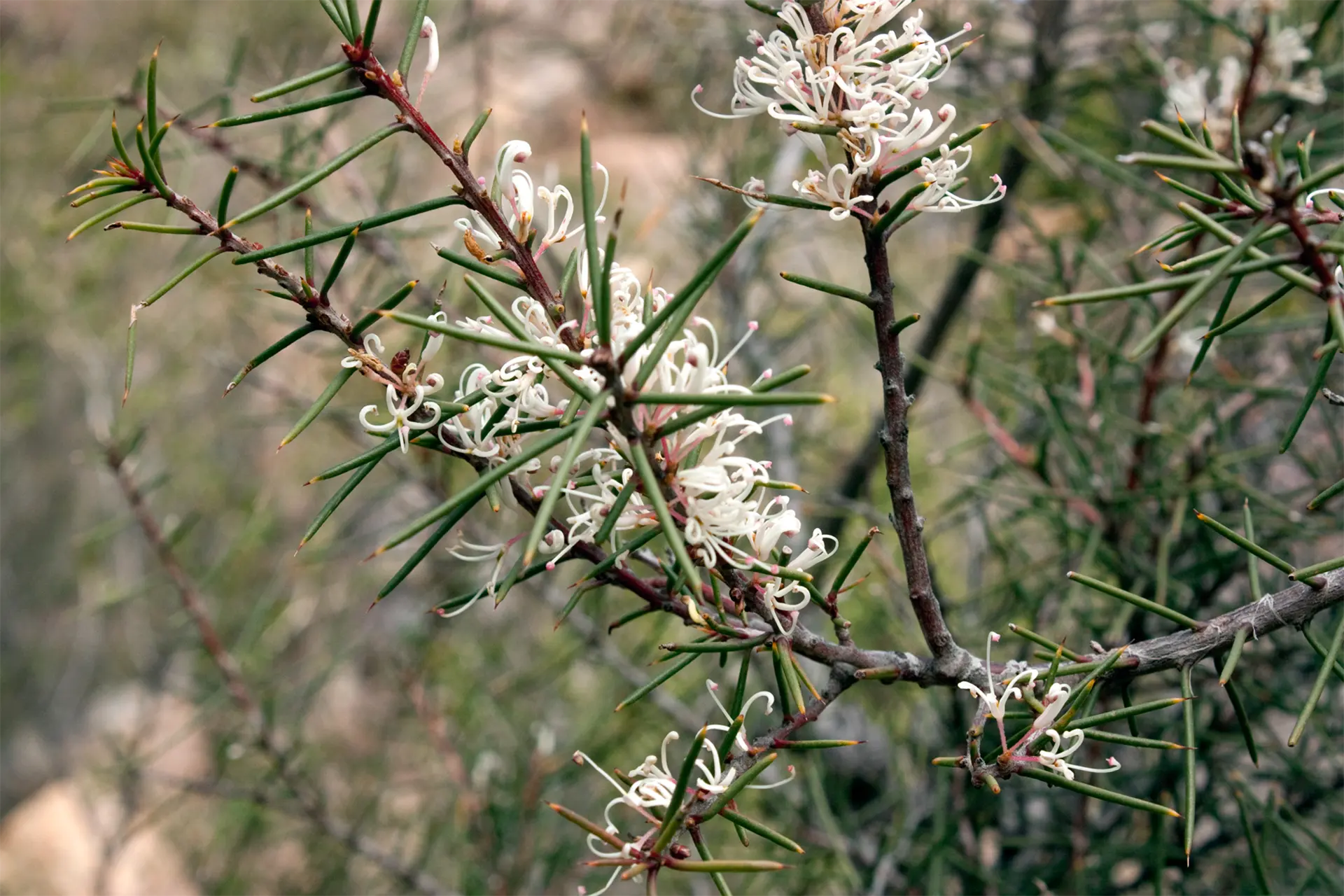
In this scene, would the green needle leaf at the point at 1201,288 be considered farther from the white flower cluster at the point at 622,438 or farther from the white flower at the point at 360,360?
the white flower at the point at 360,360

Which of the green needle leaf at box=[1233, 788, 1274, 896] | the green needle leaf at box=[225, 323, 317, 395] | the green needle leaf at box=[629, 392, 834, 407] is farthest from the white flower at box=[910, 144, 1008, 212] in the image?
the green needle leaf at box=[1233, 788, 1274, 896]

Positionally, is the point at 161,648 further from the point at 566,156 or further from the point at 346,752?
the point at 566,156

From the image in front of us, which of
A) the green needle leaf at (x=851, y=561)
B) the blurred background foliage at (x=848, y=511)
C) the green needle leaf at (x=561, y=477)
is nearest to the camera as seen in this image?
the green needle leaf at (x=561, y=477)

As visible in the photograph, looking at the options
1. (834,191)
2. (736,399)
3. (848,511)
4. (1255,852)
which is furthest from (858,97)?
(848,511)

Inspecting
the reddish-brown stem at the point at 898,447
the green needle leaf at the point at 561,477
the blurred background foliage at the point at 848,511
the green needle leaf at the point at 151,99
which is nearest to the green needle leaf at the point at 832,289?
the reddish-brown stem at the point at 898,447

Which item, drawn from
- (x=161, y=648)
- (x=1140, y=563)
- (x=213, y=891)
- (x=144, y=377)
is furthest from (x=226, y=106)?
(x=144, y=377)

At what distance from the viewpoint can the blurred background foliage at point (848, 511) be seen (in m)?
0.67

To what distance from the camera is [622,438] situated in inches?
11.7

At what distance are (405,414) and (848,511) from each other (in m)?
0.59

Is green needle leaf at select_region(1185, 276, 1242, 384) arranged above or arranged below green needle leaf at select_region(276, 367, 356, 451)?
below

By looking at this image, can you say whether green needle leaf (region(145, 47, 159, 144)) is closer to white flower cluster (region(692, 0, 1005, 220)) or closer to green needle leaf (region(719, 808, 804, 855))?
white flower cluster (region(692, 0, 1005, 220))

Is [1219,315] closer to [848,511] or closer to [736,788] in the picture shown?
[736,788]

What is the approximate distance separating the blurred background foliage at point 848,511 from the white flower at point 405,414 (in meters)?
0.34

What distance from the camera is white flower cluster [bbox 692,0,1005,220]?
0.32 metres
